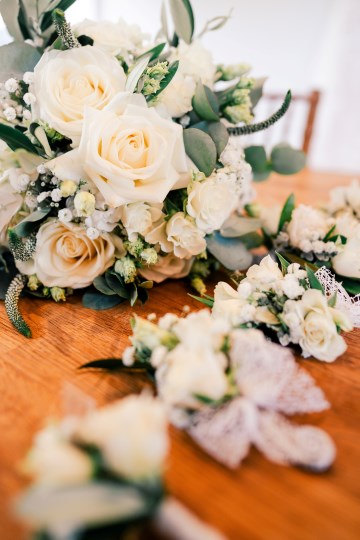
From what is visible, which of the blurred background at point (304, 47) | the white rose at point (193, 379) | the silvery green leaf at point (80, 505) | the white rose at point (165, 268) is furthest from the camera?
the blurred background at point (304, 47)

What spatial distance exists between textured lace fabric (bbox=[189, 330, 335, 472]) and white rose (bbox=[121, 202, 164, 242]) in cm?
31

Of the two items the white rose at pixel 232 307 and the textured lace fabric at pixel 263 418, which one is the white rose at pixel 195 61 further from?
the textured lace fabric at pixel 263 418

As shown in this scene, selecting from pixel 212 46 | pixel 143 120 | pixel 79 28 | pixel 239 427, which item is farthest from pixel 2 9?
pixel 212 46

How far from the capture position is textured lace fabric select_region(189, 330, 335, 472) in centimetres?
44

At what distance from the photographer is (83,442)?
0.35 metres

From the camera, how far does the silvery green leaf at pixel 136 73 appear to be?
68 centimetres

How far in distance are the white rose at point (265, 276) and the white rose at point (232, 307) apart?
0.12 ft

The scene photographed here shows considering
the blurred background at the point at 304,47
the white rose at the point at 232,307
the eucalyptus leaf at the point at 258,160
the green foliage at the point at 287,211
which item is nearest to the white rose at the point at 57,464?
the white rose at the point at 232,307

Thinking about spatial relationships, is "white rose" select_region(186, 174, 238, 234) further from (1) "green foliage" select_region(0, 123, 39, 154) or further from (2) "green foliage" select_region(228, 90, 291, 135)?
(1) "green foliage" select_region(0, 123, 39, 154)

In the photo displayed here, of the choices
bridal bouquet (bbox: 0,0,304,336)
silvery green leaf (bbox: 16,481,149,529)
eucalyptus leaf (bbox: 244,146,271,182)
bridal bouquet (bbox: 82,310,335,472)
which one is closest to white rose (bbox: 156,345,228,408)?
bridal bouquet (bbox: 82,310,335,472)

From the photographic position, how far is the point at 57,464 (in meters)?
0.32

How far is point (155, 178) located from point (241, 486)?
0.49 meters

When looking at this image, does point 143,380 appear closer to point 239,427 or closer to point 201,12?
point 239,427

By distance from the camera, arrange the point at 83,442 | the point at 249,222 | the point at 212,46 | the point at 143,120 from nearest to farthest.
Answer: the point at 83,442 < the point at 143,120 < the point at 249,222 < the point at 212,46
